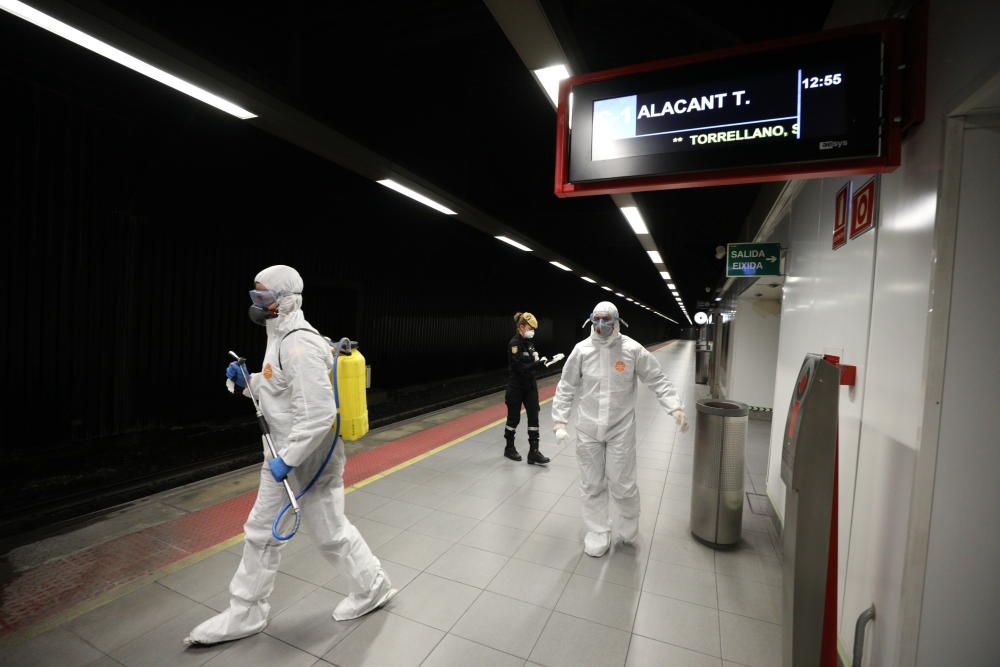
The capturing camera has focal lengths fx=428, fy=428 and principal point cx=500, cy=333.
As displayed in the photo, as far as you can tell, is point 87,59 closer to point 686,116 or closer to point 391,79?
point 391,79

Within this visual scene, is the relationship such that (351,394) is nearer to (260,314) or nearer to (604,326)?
(260,314)

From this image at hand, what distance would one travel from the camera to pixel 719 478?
3.28 meters

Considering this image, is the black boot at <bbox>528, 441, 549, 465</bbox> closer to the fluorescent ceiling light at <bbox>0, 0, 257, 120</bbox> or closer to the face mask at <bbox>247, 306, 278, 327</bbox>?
the face mask at <bbox>247, 306, 278, 327</bbox>

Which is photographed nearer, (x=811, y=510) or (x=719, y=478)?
(x=811, y=510)

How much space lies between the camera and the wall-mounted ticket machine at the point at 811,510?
62.2 inches

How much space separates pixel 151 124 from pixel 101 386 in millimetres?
2623

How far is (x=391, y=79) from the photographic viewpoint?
16.0ft

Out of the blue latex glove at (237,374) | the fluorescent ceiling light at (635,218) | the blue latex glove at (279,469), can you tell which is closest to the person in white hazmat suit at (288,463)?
the blue latex glove at (279,469)

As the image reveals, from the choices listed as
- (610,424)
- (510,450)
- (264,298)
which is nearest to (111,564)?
(264,298)

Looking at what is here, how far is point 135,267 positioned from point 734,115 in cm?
525

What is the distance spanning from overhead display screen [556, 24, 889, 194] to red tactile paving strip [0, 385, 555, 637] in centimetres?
365

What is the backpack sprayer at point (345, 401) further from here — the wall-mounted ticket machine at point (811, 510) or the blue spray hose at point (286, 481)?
the wall-mounted ticket machine at point (811, 510)

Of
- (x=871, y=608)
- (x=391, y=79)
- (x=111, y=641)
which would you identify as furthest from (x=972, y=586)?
(x=391, y=79)

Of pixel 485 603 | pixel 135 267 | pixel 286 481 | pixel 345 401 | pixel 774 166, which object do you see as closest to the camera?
pixel 774 166
